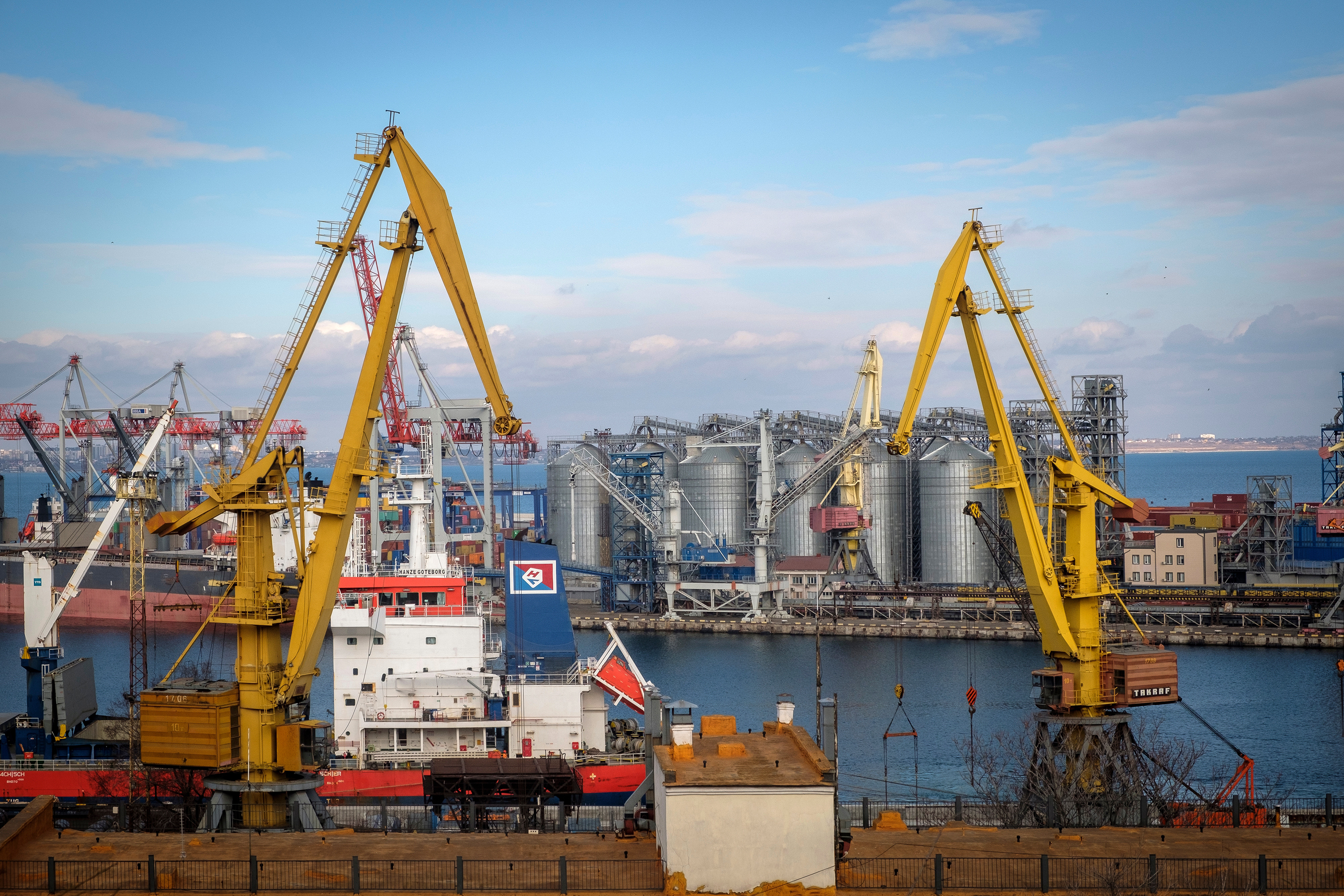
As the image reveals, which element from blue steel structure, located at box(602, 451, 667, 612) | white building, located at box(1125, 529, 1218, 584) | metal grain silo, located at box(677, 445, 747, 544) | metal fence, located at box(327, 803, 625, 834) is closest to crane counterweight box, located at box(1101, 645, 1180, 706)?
metal fence, located at box(327, 803, 625, 834)

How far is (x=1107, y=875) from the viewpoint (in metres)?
15.4

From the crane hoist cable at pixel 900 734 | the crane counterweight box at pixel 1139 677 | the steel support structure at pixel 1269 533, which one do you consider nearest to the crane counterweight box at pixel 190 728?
the crane hoist cable at pixel 900 734

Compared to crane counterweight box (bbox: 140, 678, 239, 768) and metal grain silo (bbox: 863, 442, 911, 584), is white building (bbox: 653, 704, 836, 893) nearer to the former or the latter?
crane counterweight box (bbox: 140, 678, 239, 768)

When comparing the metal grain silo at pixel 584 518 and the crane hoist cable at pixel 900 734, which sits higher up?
the metal grain silo at pixel 584 518

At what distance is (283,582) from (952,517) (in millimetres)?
52425

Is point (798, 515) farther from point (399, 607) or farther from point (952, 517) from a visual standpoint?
point (399, 607)

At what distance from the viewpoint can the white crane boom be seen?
124 ft

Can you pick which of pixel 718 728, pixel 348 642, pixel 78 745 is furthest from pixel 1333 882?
pixel 78 745

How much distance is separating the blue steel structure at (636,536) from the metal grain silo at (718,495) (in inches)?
76.1

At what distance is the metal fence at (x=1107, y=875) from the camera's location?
15445 mm

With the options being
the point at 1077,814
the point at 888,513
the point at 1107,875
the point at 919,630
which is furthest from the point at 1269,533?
the point at 1107,875

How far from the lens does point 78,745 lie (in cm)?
3347

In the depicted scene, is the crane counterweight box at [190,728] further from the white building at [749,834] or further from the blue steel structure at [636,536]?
the blue steel structure at [636,536]

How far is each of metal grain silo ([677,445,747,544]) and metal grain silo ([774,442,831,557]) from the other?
208 centimetres
